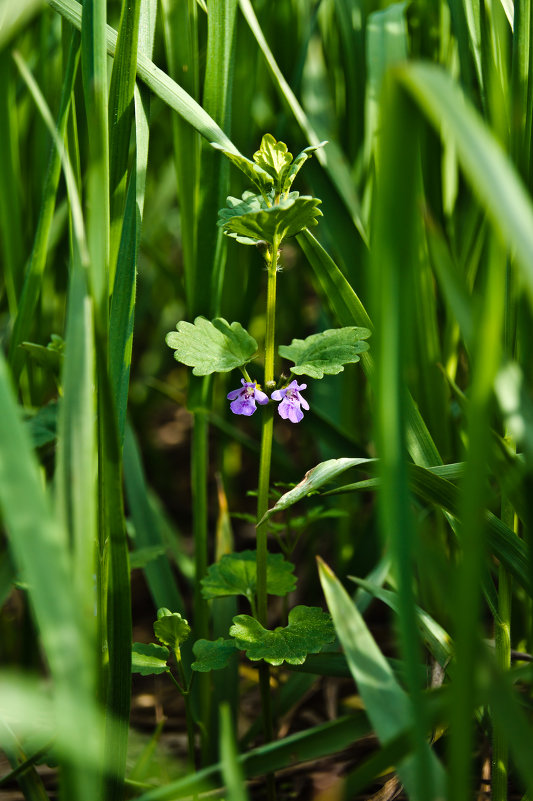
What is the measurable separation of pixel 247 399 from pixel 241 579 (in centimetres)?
23

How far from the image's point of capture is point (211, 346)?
739 millimetres

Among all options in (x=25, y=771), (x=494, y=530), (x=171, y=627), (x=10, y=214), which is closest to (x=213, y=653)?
(x=171, y=627)

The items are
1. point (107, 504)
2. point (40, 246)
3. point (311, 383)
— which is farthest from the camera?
point (311, 383)

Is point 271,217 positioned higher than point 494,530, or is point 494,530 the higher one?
point 271,217

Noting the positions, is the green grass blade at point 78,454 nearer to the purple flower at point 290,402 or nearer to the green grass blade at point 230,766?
the green grass blade at point 230,766

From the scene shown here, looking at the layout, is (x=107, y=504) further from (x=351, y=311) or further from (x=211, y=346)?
(x=351, y=311)

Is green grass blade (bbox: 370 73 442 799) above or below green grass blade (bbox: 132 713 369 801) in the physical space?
above

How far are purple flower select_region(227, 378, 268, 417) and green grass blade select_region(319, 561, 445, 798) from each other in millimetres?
217

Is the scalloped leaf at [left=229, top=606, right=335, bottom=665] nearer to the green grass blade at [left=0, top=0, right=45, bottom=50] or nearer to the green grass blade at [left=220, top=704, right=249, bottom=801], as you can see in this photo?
the green grass blade at [left=220, top=704, right=249, bottom=801]

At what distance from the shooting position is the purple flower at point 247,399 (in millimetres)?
713

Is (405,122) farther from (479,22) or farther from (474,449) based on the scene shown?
(479,22)

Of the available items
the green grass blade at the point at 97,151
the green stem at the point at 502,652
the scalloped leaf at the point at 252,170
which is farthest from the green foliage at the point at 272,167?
the green stem at the point at 502,652

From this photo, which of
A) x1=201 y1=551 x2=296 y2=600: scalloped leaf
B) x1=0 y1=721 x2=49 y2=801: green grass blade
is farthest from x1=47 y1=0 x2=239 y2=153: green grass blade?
x1=0 y1=721 x2=49 y2=801: green grass blade

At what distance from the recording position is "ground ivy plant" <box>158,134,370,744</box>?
0.69m
